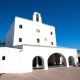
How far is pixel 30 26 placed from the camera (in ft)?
81.9

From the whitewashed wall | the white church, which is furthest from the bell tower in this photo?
the whitewashed wall

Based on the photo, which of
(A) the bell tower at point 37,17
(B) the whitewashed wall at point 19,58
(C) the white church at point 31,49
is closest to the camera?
(B) the whitewashed wall at point 19,58

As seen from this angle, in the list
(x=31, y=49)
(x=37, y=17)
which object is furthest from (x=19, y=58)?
(x=37, y=17)

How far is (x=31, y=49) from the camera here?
18297mm

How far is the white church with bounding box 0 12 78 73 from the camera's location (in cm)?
1590

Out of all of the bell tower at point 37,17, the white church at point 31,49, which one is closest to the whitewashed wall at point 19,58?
the white church at point 31,49

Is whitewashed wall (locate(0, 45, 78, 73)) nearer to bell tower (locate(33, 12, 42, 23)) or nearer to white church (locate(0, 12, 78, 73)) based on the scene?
white church (locate(0, 12, 78, 73))

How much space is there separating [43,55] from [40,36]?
7596 millimetres

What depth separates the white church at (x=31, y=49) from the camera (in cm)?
1590

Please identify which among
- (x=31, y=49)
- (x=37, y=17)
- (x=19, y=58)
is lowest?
(x=19, y=58)

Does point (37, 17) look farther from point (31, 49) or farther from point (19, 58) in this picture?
point (19, 58)

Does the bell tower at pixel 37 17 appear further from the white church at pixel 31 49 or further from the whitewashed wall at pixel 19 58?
the whitewashed wall at pixel 19 58

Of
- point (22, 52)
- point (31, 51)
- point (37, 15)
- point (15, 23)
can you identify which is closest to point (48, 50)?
point (31, 51)

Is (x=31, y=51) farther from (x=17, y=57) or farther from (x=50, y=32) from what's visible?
(x=50, y=32)
